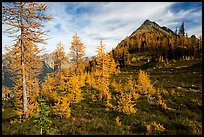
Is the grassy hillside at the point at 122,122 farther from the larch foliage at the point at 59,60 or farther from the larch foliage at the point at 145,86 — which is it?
the larch foliage at the point at 59,60

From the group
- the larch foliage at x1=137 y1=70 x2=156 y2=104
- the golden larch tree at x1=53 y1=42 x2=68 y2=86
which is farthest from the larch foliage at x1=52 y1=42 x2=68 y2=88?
the larch foliage at x1=137 y1=70 x2=156 y2=104

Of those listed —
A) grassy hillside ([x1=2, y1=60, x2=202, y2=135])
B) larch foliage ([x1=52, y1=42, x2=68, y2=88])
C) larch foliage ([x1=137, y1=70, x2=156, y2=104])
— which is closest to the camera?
grassy hillside ([x1=2, y1=60, x2=202, y2=135])

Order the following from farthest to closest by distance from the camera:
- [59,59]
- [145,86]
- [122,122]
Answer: [59,59] < [145,86] < [122,122]

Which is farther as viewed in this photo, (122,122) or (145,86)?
(145,86)

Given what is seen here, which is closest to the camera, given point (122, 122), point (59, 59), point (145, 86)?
point (122, 122)

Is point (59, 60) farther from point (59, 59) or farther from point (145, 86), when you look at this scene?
point (145, 86)

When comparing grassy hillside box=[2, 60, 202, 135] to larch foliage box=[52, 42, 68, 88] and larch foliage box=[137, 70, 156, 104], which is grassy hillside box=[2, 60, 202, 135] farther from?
larch foliage box=[52, 42, 68, 88]

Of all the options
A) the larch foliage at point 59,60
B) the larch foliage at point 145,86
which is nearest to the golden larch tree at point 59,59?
the larch foliage at point 59,60

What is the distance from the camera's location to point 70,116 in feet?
48.9

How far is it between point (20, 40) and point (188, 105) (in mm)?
17405

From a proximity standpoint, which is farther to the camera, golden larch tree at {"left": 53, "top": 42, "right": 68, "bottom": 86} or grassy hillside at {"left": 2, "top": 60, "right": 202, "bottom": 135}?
golden larch tree at {"left": 53, "top": 42, "right": 68, "bottom": 86}

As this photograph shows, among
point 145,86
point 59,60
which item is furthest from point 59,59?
point 145,86

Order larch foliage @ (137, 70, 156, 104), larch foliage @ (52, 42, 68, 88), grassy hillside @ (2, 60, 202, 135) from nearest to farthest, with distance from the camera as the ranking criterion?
grassy hillside @ (2, 60, 202, 135)
larch foliage @ (137, 70, 156, 104)
larch foliage @ (52, 42, 68, 88)

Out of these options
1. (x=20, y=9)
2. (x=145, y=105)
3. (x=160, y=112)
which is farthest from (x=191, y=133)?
(x=20, y=9)
